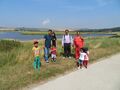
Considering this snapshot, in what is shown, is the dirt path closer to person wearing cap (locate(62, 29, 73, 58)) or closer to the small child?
the small child

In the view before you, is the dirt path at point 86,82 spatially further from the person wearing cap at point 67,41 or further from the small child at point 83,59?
the person wearing cap at point 67,41

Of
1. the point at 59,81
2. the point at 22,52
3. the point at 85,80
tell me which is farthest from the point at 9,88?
the point at 22,52

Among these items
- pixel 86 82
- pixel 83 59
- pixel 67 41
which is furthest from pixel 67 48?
pixel 86 82

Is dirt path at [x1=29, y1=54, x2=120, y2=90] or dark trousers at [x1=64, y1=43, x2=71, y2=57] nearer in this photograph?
dirt path at [x1=29, y1=54, x2=120, y2=90]

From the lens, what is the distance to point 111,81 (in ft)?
33.5

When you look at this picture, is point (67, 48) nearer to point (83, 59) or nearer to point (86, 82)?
point (83, 59)

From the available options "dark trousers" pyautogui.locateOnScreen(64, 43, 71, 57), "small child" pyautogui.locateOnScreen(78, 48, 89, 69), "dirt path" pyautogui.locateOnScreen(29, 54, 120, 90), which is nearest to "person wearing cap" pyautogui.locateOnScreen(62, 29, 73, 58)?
"dark trousers" pyautogui.locateOnScreen(64, 43, 71, 57)

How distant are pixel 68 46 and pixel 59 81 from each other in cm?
785

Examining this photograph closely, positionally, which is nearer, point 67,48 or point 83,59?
point 83,59

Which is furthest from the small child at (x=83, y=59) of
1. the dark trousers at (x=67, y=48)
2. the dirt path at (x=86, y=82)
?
the dark trousers at (x=67, y=48)

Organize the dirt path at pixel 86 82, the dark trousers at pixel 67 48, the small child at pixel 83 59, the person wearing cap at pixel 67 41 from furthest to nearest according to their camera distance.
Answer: the dark trousers at pixel 67 48 < the person wearing cap at pixel 67 41 < the small child at pixel 83 59 < the dirt path at pixel 86 82

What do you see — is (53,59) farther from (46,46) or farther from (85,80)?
(85,80)

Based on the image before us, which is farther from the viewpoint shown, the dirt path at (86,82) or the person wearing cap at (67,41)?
the person wearing cap at (67,41)

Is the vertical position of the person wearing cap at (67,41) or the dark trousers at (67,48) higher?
the person wearing cap at (67,41)
